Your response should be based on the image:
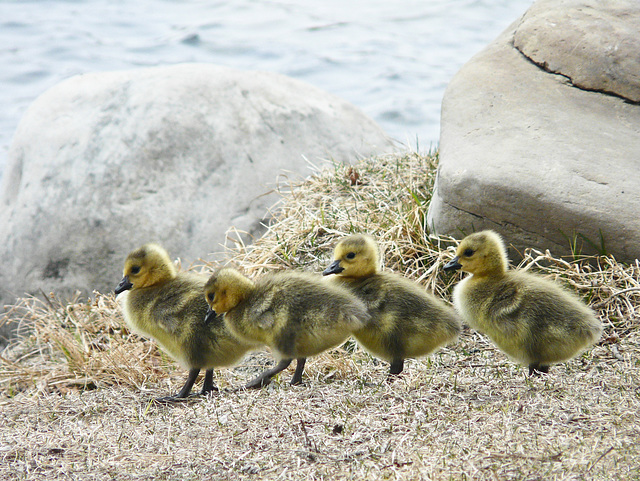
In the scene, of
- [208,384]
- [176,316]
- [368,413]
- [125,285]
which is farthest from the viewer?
[208,384]

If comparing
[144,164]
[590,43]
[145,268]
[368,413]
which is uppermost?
[590,43]

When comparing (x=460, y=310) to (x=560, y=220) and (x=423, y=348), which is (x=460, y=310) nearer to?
(x=423, y=348)

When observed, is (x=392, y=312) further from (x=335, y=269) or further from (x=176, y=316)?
(x=176, y=316)

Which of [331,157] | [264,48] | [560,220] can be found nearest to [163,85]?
[331,157]

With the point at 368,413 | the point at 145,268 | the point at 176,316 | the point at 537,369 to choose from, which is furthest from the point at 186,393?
the point at 537,369

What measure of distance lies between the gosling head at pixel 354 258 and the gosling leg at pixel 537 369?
3.42 feet

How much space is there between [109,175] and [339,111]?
284 centimetres

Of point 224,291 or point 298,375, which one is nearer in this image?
point 224,291

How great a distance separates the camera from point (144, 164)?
24.9ft

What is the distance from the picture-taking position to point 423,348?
4.15 metres

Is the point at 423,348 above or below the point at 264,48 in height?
above

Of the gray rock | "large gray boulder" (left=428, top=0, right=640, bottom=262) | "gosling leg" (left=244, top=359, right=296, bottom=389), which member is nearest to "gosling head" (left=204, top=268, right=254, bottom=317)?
"gosling leg" (left=244, top=359, right=296, bottom=389)

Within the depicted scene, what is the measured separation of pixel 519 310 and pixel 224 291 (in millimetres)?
1578

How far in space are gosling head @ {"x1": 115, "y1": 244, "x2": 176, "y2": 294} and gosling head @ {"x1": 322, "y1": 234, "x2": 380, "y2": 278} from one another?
953 mm
